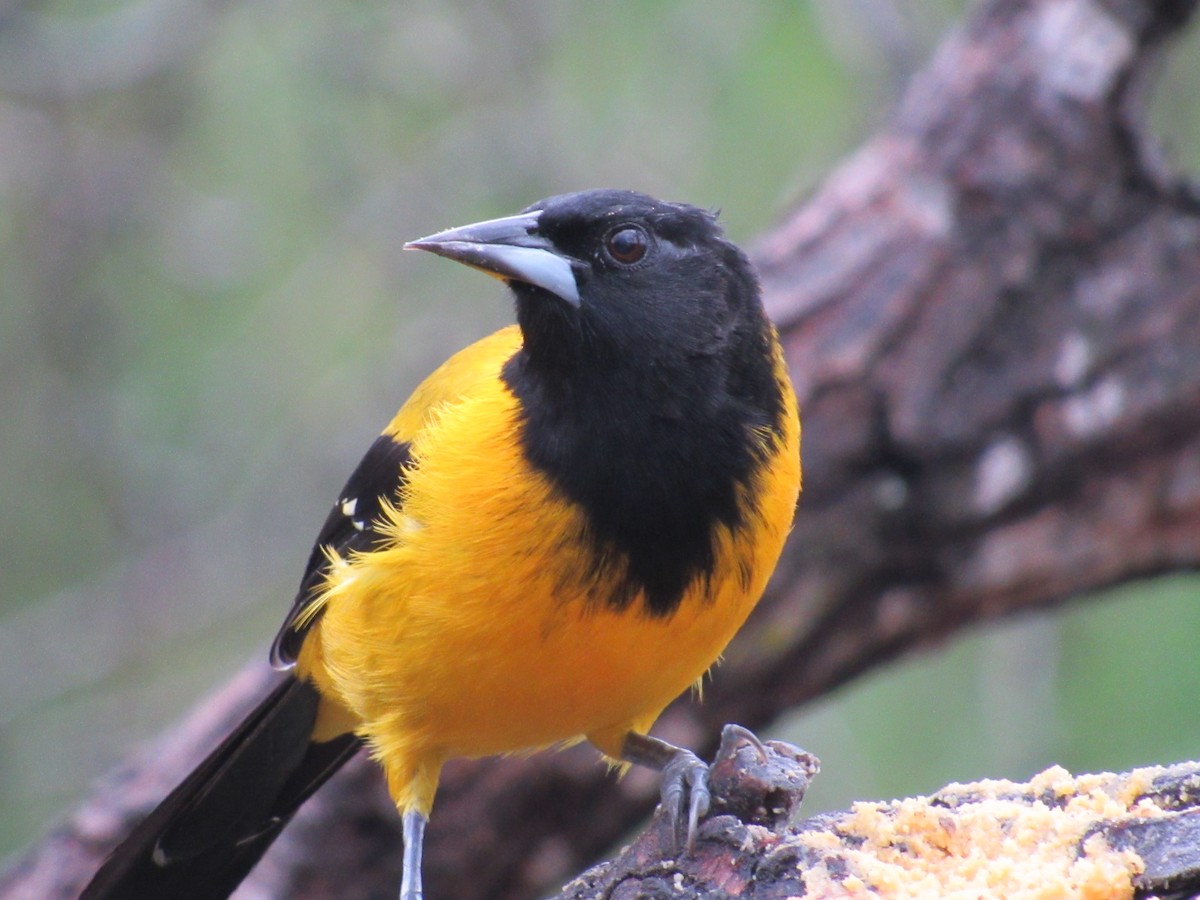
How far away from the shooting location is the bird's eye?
3613 mm

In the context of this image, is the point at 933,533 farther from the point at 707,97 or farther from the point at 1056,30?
the point at 707,97

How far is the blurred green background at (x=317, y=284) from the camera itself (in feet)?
21.3

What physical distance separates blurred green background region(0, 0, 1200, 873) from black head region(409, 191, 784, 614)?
2607 mm

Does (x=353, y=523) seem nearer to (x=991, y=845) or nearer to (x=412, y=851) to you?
(x=412, y=851)

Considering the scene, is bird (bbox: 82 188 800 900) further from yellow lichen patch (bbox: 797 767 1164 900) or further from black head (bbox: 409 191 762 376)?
yellow lichen patch (bbox: 797 767 1164 900)

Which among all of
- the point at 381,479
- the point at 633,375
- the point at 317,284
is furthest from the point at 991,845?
the point at 317,284

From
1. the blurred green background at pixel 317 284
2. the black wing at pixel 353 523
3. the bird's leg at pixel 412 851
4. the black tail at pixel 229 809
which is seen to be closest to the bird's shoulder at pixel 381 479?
the black wing at pixel 353 523

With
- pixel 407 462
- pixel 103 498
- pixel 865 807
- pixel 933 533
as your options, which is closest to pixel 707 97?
pixel 933 533

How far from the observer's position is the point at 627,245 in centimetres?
362

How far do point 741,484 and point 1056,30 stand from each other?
2804 mm

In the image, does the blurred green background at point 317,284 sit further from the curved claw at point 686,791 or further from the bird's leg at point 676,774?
the curved claw at point 686,791

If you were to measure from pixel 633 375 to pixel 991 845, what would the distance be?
136cm

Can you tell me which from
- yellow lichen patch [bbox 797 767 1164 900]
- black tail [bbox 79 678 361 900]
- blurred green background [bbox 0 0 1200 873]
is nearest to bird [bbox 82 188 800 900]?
yellow lichen patch [bbox 797 767 1164 900]

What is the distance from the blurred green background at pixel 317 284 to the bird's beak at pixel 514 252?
9.59ft
